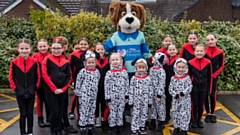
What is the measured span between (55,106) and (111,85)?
96cm

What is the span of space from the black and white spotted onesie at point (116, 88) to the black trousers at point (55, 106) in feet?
2.45

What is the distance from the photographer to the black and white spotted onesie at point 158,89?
5449mm

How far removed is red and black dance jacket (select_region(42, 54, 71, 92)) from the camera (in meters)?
5.09

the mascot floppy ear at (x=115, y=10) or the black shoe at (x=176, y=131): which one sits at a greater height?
the mascot floppy ear at (x=115, y=10)

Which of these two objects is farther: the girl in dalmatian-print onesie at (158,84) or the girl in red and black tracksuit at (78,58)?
the girl in red and black tracksuit at (78,58)

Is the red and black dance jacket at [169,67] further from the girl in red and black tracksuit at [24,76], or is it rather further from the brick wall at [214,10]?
the brick wall at [214,10]

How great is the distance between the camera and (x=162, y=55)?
5484 millimetres

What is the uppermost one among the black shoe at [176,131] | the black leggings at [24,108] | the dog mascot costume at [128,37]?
the dog mascot costume at [128,37]

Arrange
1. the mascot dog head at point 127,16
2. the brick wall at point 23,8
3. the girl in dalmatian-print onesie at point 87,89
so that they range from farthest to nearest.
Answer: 1. the brick wall at point 23,8
2. the mascot dog head at point 127,16
3. the girl in dalmatian-print onesie at point 87,89

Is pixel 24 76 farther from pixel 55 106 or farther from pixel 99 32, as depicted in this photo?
pixel 99 32

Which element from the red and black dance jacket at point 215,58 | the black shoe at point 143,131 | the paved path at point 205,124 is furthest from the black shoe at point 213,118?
the black shoe at point 143,131

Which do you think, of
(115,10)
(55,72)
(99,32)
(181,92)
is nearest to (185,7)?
(99,32)

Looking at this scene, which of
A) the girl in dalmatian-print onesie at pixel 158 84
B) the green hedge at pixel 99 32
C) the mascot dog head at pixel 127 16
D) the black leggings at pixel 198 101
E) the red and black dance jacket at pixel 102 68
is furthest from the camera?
the green hedge at pixel 99 32

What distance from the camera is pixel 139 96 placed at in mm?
5293
